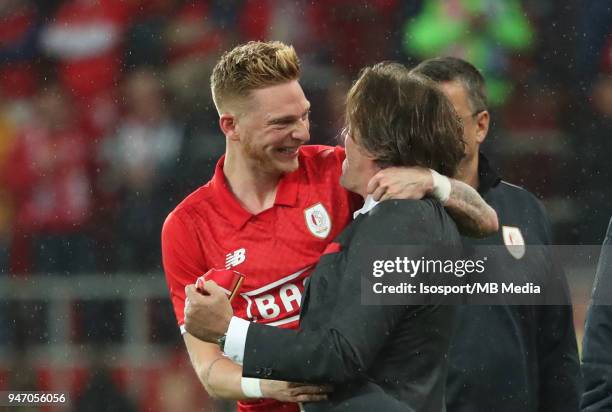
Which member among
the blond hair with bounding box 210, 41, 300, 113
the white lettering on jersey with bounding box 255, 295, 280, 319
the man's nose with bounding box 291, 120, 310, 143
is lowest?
the white lettering on jersey with bounding box 255, 295, 280, 319

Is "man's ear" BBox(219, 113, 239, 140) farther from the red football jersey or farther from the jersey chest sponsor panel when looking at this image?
the jersey chest sponsor panel

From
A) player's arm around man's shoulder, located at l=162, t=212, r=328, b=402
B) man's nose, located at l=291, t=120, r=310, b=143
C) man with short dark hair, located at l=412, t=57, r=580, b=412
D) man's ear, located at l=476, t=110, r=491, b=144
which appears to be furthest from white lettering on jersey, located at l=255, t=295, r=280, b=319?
man's ear, located at l=476, t=110, r=491, b=144

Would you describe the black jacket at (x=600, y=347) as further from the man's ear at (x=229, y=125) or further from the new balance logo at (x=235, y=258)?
the man's ear at (x=229, y=125)

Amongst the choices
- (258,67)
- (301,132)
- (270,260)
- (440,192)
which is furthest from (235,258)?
(440,192)

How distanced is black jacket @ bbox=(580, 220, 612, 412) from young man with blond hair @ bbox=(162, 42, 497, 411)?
36 cm

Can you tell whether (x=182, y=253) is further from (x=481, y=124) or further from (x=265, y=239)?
(x=481, y=124)

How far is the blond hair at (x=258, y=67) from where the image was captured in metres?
2.57

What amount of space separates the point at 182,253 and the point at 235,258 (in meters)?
0.14

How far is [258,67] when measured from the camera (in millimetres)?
2572

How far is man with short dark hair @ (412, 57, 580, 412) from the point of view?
264 cm

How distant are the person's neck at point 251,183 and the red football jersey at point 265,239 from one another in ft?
0.08

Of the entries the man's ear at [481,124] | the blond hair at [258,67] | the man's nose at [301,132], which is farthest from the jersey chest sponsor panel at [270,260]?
the man's ear at [481,124]

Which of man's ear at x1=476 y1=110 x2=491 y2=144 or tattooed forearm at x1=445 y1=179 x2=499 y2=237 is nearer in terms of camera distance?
tattooed forearm at x1=445 y1=179 x2=499 y2=237

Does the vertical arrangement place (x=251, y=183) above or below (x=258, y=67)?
below
